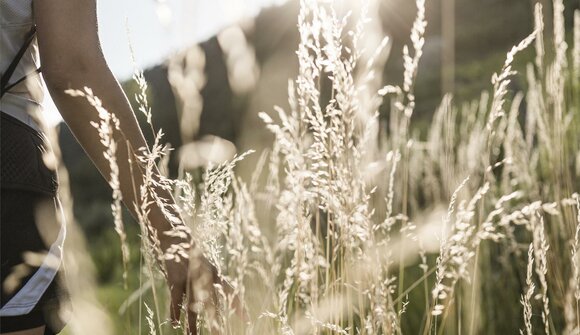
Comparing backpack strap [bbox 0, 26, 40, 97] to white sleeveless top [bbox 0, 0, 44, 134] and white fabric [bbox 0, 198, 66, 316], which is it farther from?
white fabric [bbox 0, 198, 66, 316]

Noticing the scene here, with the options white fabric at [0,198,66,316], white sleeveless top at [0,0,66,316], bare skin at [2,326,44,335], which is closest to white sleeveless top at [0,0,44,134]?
white sleeveless top at [0,0,66,316]

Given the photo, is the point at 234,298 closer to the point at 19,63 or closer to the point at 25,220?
the point at 25,220

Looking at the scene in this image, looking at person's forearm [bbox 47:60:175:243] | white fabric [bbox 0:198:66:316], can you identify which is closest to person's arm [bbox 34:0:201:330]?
person's forearm [bbox 47:60:175:243]

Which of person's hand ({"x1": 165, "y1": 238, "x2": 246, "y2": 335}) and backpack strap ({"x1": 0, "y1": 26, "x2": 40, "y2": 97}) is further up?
backpack strap ({"x1": 0, "y1": 26, "x2": 40, "y2": 97})

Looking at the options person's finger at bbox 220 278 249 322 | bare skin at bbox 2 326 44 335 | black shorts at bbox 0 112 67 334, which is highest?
black shorts at bbox 0 112 67 334

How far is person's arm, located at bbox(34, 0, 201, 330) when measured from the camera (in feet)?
3.67

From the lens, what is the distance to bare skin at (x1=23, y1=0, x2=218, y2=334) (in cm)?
112

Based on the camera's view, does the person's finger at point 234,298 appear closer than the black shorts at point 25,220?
No

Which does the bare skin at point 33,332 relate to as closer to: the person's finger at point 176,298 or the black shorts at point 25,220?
the black shorts at point 25,220

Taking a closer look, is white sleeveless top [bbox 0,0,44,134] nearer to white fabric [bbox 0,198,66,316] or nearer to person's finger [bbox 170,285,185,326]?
white fabric [bbox 0,198,66,316]

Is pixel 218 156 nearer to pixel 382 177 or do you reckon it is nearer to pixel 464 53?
pixel 382 177

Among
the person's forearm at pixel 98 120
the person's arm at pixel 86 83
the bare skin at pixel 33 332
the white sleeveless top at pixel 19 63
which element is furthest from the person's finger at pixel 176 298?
the white sleeveless top at pixel 19 63

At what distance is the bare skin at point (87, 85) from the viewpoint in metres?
1.12

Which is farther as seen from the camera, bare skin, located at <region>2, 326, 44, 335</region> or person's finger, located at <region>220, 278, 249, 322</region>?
person's finger, located at <region>220, 278, 249, 322</region>
